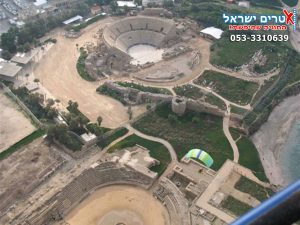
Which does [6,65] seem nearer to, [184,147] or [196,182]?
[184,147]

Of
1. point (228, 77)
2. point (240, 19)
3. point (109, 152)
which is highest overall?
point (240, 19)

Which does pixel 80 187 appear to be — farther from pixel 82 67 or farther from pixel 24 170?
pixel 82 67

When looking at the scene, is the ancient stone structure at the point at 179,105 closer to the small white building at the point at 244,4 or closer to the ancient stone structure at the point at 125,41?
the ancient stone structure at the point at 125,41

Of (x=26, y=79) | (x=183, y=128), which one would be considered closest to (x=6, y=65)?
(x=26, y=79)

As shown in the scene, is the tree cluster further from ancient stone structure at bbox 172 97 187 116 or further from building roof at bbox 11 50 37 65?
ancient stone structure at bbox 172 97 187 116

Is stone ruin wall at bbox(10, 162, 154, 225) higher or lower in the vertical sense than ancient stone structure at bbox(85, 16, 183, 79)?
lower

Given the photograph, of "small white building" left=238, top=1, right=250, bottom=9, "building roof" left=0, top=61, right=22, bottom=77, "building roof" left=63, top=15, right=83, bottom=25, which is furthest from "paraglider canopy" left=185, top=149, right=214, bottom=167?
"small white building" left=238, top=1, right=250, bottom=9

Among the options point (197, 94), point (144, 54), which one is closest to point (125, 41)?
point (144, 54)
